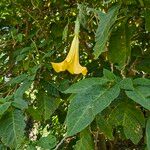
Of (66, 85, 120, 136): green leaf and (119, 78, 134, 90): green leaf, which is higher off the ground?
(119, 78, 134, 90): green leaf

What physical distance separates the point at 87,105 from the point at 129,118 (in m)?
0.28

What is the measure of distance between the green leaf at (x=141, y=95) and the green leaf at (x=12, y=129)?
0.40 m

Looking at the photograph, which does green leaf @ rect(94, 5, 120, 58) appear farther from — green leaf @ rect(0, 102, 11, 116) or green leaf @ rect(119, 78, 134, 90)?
green leaf @ rect(0, 102, 11, 116)

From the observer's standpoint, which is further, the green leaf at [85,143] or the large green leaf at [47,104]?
the large green leaf at [47,104]

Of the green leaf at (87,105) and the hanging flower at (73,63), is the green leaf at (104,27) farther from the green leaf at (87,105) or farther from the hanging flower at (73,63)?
the green leaf at (87,105)

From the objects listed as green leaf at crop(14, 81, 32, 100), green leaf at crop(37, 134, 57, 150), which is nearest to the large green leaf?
green leaf at crop(14, 81, 32, 100)

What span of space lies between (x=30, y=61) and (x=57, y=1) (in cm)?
64

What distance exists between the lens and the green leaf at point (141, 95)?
3.75 feet

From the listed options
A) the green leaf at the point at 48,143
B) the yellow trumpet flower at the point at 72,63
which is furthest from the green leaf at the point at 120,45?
the green leaf at the point at 48,143

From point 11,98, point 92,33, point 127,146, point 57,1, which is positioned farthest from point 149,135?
point 57,1

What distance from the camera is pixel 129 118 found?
1384 millimetres

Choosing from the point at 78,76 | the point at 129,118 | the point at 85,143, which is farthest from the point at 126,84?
the point at 78,76

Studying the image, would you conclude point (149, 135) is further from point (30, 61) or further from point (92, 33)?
point (92, 33)

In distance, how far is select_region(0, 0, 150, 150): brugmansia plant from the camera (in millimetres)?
1221
